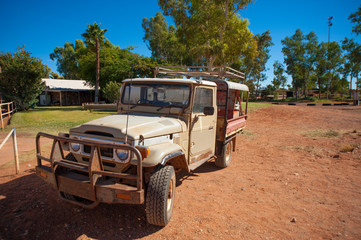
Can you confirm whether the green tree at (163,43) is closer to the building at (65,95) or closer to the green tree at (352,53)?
the building at (65,95)

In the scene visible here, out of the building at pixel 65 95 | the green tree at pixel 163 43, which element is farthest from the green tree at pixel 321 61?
the building at pixel 65 95

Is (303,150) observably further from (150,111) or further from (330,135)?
(150,111)

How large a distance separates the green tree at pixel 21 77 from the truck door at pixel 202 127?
21677mm

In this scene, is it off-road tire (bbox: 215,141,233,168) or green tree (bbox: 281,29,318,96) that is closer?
off-road tire (bbox: 215,141,233,168)

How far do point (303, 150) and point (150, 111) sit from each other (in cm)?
626

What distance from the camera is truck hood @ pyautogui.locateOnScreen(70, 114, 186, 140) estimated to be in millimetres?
3131

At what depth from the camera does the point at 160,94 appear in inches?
170

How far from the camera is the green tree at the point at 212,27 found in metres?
20.9

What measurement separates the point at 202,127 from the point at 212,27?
774 inches

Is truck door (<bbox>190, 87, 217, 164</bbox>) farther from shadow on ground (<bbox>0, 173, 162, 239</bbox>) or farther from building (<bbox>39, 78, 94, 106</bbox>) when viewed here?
building (<bbox>39, 78, 94, 106</bbox>)

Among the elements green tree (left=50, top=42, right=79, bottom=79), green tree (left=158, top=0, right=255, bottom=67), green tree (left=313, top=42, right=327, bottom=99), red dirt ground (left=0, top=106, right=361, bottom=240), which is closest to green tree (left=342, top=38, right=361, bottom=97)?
green tree (left=313, top=42, right=327, bottom=99)

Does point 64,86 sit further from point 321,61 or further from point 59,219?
point 321,61

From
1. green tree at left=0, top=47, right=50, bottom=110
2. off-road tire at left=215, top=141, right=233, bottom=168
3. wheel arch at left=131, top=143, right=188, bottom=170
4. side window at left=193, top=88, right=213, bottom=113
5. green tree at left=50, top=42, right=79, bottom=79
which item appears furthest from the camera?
green tree at left=50, top=42, right=79, bottom=79

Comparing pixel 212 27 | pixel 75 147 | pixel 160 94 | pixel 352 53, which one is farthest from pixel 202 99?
pixel 352 53
